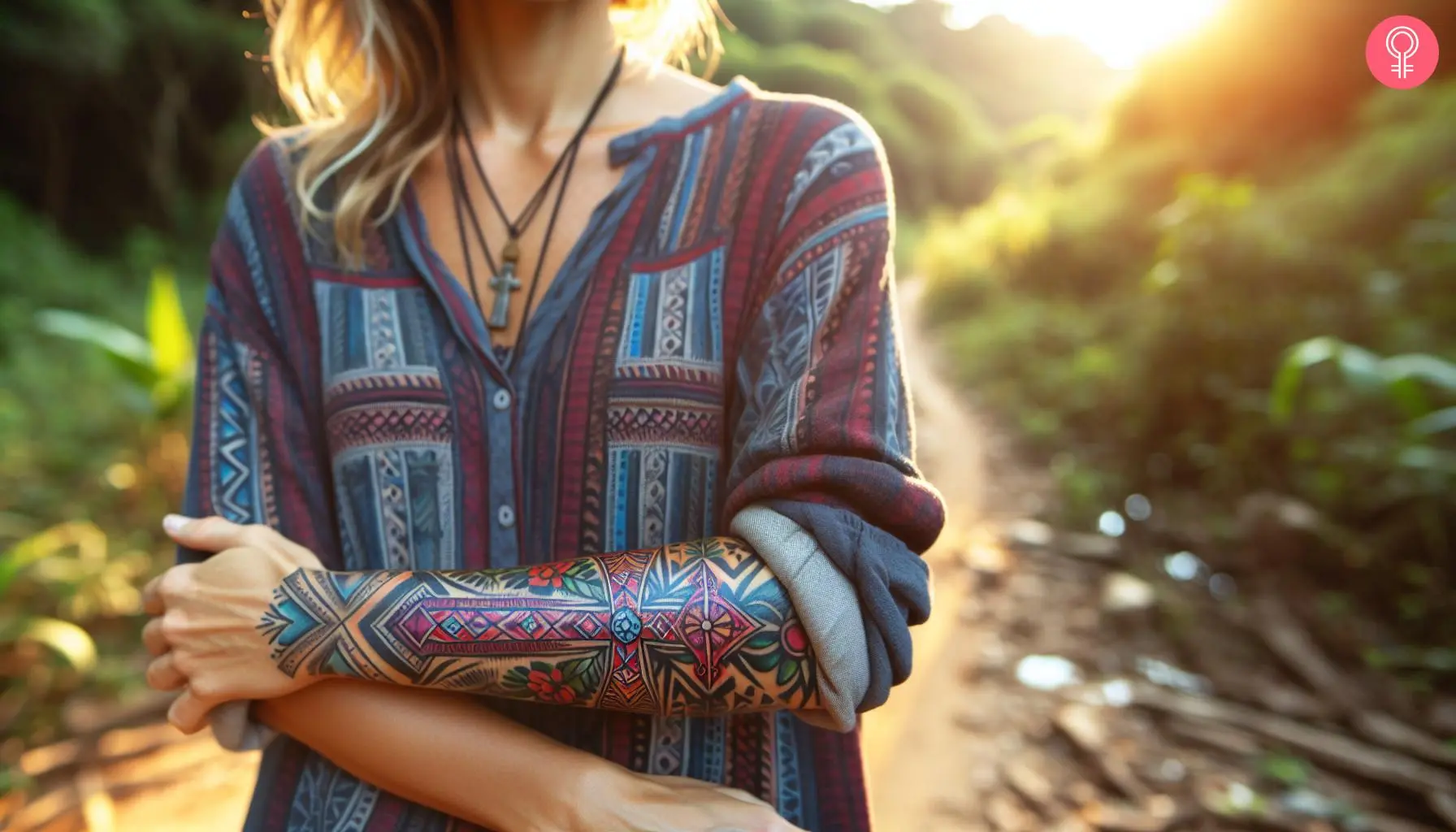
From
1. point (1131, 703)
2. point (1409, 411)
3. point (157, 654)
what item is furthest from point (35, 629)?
point (1409, 411)

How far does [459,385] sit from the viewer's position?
44.0 inches

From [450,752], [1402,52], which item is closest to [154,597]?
[450,752]

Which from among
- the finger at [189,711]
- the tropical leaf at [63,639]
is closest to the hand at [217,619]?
the finger at [189,711]

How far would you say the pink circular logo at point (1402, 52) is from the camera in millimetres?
5820

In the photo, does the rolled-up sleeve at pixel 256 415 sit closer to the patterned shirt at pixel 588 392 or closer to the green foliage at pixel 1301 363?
the patterned shirt at pixel 588 392

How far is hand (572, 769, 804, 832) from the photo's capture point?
940mm

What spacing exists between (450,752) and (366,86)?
886 millimetres

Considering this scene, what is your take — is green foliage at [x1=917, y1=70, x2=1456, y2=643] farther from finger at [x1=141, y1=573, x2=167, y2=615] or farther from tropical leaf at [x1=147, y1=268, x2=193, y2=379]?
tropical leaf at [x1=147, y1=268, x2=193, y2=379]

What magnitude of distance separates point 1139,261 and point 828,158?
897cm

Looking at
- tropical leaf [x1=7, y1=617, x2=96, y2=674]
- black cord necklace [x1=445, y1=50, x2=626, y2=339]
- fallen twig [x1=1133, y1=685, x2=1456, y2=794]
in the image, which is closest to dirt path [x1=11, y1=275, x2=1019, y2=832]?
tropical leaf [x1=7, y1=617, x2=96, y2=674]

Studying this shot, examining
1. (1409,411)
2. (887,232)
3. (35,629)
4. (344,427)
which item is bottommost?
(35,629)

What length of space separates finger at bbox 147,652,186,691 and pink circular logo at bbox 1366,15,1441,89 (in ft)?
22.6

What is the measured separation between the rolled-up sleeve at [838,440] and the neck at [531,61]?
1.23ft

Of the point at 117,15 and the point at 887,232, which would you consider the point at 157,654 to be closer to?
the point at 887,232
